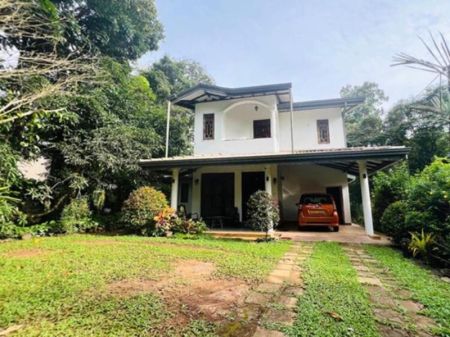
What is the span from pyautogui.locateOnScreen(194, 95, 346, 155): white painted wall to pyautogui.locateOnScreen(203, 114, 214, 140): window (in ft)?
0.62

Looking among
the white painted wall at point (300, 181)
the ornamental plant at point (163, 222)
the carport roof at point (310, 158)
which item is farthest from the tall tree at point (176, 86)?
the ornamental plant at point (163, 222)

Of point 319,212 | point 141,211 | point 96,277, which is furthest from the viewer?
point 319,212

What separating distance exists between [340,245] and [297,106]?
7.96m

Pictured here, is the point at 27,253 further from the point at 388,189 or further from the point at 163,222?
the point at 388,189

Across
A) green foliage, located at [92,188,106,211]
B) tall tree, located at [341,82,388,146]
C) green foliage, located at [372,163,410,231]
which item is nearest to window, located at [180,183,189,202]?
green foliage, located at [92,188,106,211]

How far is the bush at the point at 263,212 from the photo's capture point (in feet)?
28.1

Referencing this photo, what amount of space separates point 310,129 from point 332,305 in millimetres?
11175

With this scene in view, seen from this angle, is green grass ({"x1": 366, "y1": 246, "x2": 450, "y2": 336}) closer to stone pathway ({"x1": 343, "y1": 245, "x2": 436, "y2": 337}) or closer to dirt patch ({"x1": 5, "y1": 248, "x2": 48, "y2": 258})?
stone pathway ({"x1": 343, "y1": 245, "x2": 436, "y2": 337})

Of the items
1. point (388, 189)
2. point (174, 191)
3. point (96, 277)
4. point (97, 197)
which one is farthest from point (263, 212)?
point (97, 197)

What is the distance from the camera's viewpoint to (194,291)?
3654 mm

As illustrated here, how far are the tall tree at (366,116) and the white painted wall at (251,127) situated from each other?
362 inches

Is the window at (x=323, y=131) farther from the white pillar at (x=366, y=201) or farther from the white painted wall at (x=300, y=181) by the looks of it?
the white pillar at (x=366, y=201)

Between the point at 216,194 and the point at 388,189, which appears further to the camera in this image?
the point at 216,194

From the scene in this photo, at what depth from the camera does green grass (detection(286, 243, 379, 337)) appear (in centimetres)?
257
